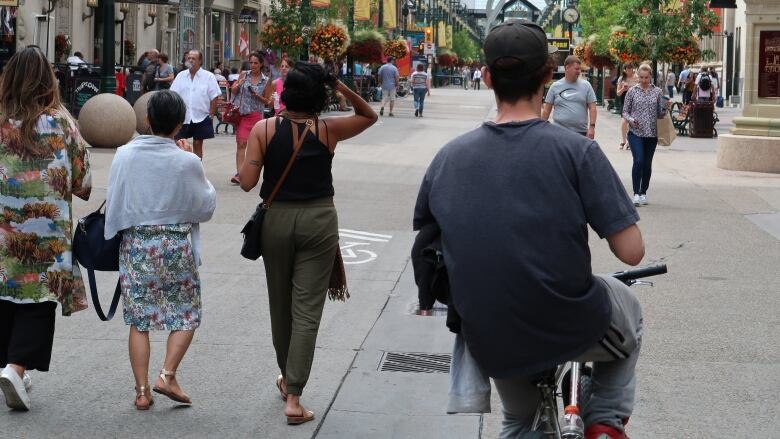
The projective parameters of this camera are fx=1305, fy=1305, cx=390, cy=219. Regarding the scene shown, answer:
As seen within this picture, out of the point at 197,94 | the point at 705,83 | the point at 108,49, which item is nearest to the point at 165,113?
the point at 197,94

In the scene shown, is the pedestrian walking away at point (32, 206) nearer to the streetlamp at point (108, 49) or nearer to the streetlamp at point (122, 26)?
the streetlamp at point (108, 49)

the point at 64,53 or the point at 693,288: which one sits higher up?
the point at 64,53

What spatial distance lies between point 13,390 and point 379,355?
7.08 ft

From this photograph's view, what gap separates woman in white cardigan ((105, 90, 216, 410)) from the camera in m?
5.86

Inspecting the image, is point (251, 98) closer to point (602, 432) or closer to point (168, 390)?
point (168, 390)

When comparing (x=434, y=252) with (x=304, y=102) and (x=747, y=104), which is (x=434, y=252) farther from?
(x=747, y=104)

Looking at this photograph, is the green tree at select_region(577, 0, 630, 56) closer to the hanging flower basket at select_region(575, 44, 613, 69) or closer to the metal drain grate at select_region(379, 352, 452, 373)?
the hanging flower basket at select_region(575, 44, 613, 69)

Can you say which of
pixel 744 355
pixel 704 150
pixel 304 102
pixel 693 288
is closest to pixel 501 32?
pixel 304 102

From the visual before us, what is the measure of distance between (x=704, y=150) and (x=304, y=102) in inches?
826

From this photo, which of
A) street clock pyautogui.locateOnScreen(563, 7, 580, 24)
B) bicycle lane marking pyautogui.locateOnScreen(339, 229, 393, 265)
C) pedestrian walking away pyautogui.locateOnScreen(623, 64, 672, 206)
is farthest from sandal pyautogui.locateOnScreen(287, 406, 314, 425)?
street clock pyautogui.locateOnScreen(563, 7, 580, 24)

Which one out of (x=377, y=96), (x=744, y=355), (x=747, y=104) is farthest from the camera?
(x=377, y=96)

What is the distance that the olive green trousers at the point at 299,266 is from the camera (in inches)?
227

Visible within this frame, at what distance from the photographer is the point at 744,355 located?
7.32 m

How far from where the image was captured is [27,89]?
229 inches
